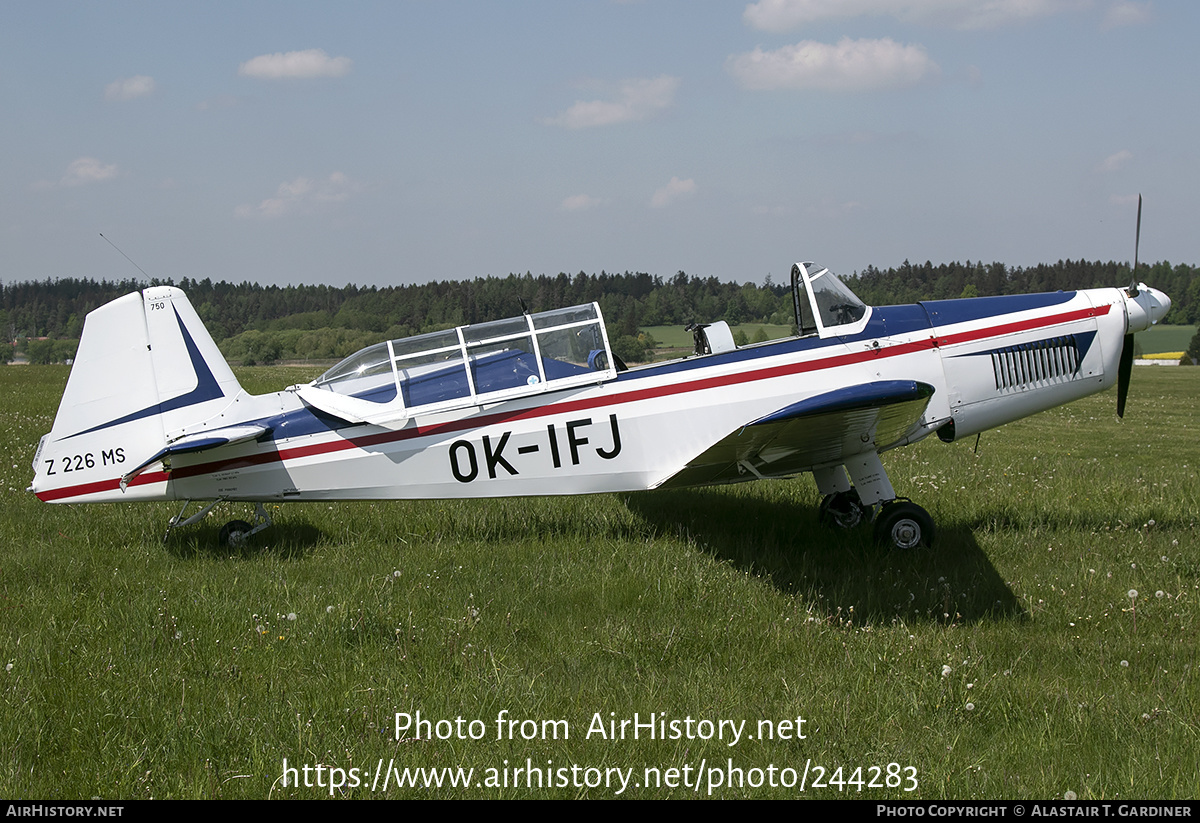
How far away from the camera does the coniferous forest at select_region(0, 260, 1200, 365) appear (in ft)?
30.6

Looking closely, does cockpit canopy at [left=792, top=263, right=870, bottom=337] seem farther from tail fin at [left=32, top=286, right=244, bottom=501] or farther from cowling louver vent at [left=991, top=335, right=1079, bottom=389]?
tail fin at [left=32, top=286, right=244, bottom=501]

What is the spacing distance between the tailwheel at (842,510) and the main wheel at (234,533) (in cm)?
520

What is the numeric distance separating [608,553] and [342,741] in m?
3.09

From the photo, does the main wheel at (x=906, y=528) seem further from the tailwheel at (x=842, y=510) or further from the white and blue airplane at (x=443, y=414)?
the tailwheel at (x=842, y=510)

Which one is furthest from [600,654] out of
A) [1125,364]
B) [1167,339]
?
[1167,339]

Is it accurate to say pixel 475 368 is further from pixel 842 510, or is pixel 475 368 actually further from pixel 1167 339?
pixel 1167 339

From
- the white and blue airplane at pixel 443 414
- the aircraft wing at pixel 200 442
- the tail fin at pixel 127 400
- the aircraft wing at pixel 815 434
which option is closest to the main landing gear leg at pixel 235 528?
the white and blue airplane at pixel 443 414

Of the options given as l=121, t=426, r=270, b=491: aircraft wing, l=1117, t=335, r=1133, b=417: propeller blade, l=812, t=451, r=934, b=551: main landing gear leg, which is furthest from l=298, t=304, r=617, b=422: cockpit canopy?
l=1117, t=335, r=1133, b=417: propeller blade

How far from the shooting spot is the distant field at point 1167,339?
85500 mm

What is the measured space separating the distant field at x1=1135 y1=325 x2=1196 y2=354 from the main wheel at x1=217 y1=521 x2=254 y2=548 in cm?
9943

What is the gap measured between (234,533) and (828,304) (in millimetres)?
5410

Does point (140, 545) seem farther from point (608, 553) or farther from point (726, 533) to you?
point (726, 533)

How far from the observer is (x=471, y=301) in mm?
50656
